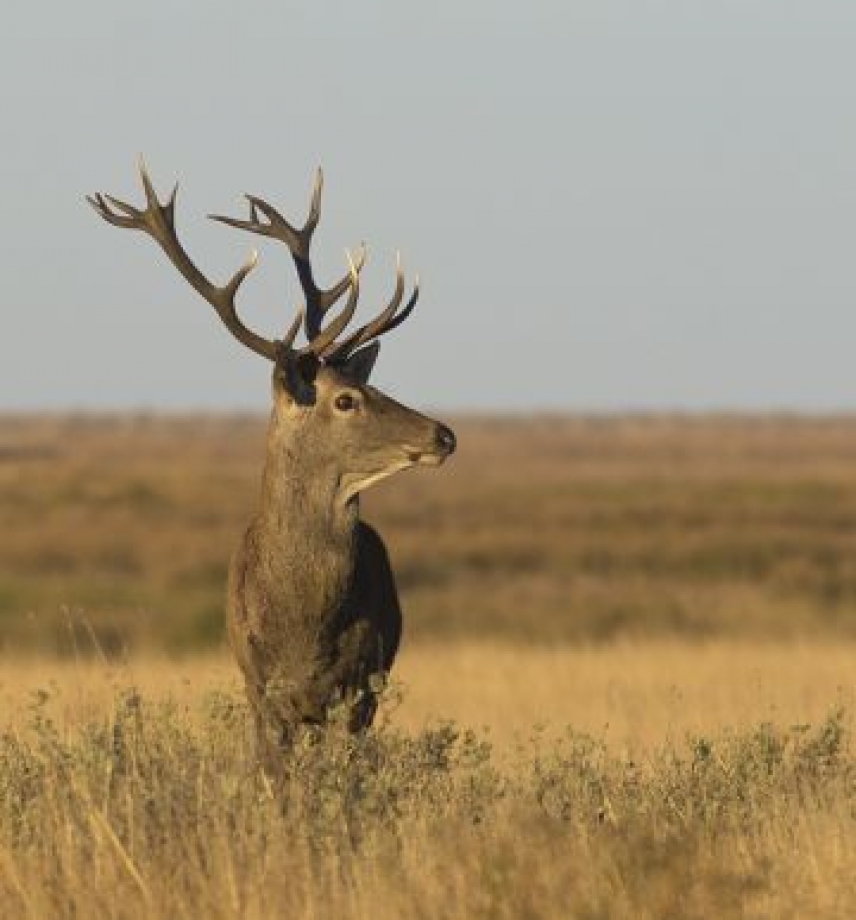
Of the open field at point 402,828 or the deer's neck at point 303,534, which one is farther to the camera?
the deer's neck at point 303,534

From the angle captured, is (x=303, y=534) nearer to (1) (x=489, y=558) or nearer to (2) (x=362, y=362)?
(2) (x=362, y=362)

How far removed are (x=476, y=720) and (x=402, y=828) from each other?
8.89 m

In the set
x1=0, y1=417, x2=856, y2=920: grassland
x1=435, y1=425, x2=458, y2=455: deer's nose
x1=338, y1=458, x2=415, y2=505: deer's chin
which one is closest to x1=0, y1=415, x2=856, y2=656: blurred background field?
x1=0, y1=417, x2=856, y2=920: grassland

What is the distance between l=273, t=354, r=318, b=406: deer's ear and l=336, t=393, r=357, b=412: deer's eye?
122 mm

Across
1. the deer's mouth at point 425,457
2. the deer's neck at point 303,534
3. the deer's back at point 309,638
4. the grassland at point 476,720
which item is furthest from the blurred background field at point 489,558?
the deer's mouth at point 425,457

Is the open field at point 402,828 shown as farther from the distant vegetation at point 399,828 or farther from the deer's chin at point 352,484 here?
the deer's chin at point 352,484

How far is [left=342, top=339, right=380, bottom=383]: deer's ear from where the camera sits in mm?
10445

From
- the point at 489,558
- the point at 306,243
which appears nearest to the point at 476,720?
the point at 306,243

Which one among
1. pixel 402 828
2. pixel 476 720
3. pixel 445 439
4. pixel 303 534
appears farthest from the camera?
pixel 476 720

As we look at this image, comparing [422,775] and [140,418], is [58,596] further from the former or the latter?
[140,418]

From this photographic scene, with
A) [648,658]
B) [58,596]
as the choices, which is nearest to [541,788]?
[648,658]

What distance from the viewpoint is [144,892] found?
730 cm

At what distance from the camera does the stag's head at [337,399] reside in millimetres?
9953

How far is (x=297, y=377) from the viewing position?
33.4ft
